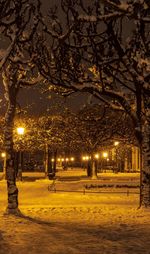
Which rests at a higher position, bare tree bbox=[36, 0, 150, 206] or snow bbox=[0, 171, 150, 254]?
bare tree bbox=[36, 0, 150, 206]

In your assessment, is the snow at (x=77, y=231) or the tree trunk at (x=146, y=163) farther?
the tree trunk at (x=146, y=163)

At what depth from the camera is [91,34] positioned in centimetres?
1620

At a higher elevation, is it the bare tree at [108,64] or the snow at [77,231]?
the bare tree at [108,64]

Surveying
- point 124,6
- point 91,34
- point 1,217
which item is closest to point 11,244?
point 1,217

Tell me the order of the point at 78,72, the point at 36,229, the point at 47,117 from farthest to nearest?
the point at 47,117 < the point at 78,72 < the point at 36,229

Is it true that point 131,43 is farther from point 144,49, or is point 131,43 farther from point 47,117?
point 47,117

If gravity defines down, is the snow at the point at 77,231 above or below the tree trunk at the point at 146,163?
below

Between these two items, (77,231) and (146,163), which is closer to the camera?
(77,231)

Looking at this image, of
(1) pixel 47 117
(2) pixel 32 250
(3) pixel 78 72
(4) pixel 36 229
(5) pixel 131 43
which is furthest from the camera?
(1) pixel 47 117

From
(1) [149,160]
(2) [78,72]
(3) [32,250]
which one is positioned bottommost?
(3) [32,250]

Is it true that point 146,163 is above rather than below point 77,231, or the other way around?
above

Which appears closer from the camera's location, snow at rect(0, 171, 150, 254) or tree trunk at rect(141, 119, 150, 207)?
snow at rect(0, 171, 150, 254)

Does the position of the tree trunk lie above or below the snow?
above

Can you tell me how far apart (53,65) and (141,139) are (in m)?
4.32
